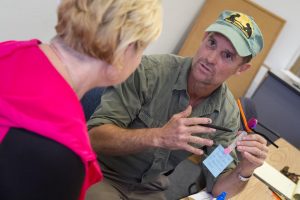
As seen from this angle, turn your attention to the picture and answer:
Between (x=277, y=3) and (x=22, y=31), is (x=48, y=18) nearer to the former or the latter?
(x=22, y=31)

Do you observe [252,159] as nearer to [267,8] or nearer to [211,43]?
[211,43]

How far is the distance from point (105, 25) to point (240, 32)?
79 cm

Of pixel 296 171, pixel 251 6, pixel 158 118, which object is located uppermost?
pixel 251 6

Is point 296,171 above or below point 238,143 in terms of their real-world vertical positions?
below

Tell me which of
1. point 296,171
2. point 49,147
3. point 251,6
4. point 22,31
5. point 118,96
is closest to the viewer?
point 49,147

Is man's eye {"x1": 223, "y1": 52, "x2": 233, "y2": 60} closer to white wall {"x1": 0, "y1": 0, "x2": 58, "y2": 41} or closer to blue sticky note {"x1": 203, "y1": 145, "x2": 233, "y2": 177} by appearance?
blue sticky note {"x1": 203, "y1": 145, "x2": 233, "y2": 177}

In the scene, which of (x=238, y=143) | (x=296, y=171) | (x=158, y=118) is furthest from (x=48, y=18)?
(x=296, y=171)

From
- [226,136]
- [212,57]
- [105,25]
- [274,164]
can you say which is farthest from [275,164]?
[105,25]

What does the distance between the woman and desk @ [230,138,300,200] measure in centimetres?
91

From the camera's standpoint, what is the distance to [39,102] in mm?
741

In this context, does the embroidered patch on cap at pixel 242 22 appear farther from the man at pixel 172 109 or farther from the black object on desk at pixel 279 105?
the black object on desk at pixel 279 105

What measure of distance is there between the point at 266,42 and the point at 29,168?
2.97 metres

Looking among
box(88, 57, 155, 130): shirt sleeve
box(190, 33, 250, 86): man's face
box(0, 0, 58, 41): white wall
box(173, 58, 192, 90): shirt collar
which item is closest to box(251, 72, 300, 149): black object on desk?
box(190, 33, 250, 86): man's face

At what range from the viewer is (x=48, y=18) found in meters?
1.77
